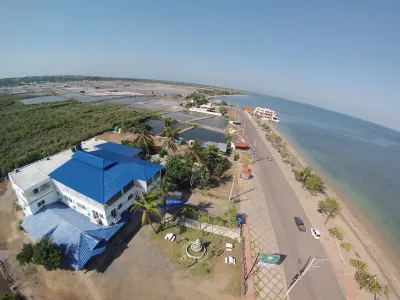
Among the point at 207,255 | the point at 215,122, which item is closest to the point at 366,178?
the point at 215,122

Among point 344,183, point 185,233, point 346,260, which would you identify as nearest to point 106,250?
point 185,233

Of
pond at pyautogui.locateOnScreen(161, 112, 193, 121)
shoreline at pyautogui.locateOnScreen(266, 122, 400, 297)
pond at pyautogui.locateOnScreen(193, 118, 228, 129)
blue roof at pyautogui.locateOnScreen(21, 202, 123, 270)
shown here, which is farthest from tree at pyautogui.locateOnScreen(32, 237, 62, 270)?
pond at pyautogui.locateOnScreen(161, 112, 193, 121)

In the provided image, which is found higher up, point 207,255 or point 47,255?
point 47,255

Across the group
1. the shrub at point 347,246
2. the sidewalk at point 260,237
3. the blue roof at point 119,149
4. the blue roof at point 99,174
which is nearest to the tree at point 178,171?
the blue roof at point 99,174

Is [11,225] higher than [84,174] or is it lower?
lower

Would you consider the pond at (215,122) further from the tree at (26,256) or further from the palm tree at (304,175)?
the tree at (26,256)

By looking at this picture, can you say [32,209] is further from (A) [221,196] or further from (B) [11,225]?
(A) [221,196]

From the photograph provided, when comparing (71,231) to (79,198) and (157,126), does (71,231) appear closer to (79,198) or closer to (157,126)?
(79,198)
